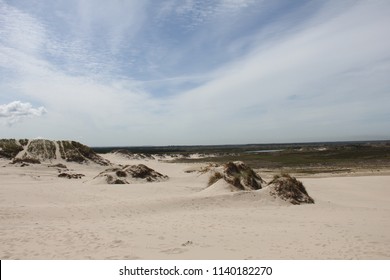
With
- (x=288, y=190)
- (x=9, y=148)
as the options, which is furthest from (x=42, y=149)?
(x=288, y=190)

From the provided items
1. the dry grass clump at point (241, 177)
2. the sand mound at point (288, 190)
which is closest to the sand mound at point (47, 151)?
the dry grass clump at point (241, 177)

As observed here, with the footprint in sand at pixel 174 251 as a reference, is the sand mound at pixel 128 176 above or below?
above

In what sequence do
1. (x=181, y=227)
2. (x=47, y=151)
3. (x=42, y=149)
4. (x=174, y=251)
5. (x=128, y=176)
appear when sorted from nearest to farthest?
(x=174, y=251), (x=181, y=227), (x=128, y=176), (x=47, y=151), (x=42, y=149)

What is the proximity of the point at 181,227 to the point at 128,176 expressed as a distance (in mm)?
16416

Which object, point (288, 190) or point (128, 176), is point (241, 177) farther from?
point (128, 176)

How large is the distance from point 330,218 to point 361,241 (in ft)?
13.5

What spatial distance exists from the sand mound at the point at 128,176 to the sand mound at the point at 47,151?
18.5 m

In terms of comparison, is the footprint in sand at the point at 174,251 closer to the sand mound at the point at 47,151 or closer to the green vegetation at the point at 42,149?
the sand mound at the point at 47,151

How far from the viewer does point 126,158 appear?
74.3 meters

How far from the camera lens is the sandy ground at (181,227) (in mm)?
8883

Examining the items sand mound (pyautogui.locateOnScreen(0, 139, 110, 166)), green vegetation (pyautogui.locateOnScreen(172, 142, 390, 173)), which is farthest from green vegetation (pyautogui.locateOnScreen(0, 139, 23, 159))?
green vegetation (pyautogui.locateOnScreen(172, 142, 390, 173))

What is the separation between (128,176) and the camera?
27.7 meters

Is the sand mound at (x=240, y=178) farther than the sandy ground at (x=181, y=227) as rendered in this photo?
Yes
